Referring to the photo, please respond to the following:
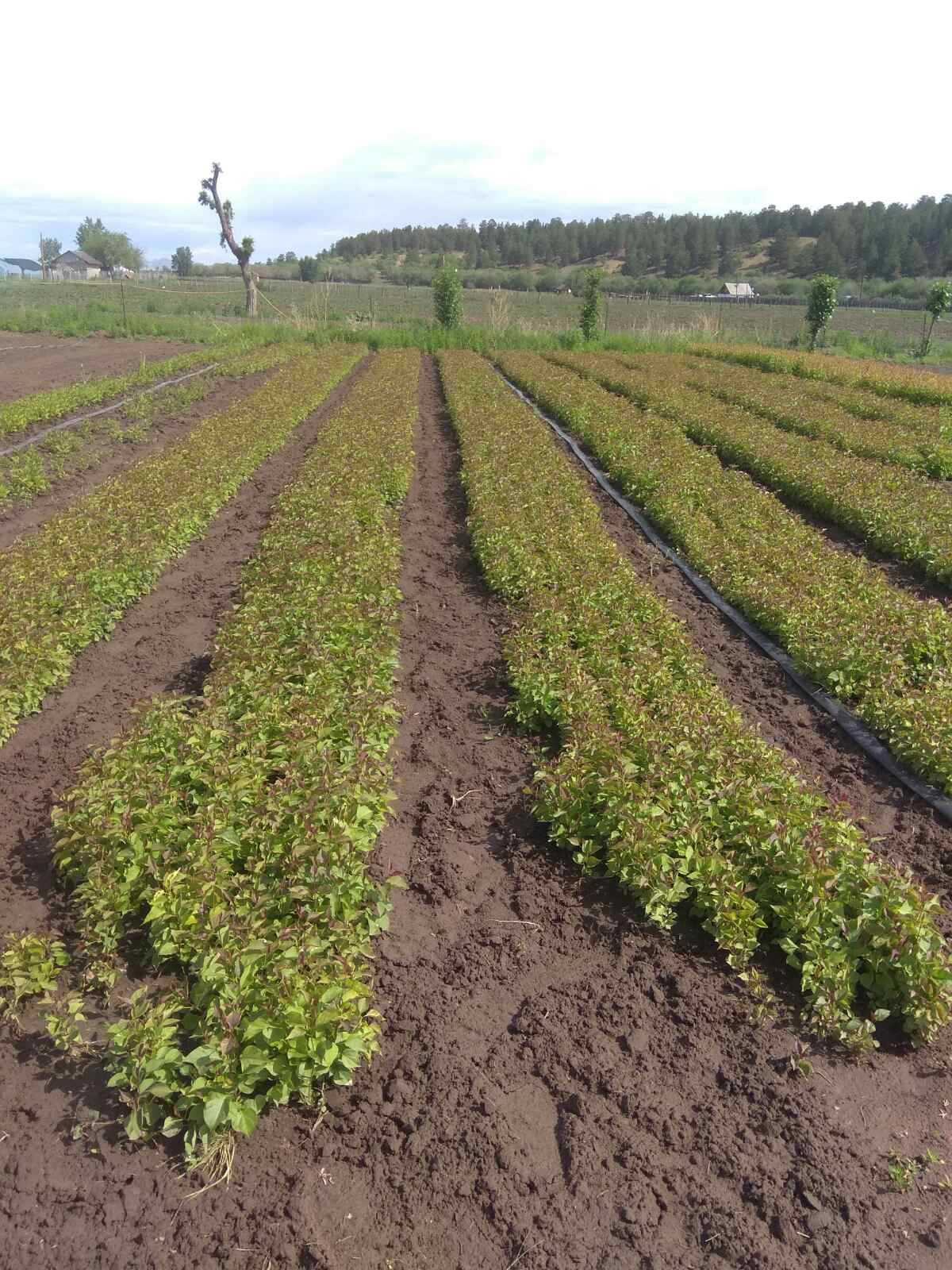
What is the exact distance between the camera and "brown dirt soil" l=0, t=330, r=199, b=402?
68.8 feet

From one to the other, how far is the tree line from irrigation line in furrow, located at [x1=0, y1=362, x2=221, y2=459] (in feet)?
275

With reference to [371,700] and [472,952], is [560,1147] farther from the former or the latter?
[371,700]

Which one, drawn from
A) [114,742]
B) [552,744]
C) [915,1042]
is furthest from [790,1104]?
[114,742]

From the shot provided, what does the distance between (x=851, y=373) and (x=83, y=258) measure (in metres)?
108

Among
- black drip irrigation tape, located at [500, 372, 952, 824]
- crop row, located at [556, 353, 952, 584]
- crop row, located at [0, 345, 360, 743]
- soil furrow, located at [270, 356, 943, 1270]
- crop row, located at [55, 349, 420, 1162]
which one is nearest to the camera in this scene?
soil furrow, located at [270, 356, 943, 1270]

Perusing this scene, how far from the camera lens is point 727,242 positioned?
112 m

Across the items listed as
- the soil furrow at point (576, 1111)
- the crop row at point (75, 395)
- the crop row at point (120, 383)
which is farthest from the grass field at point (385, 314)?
the soil furrow at point (576, 1111)

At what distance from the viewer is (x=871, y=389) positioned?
21500 mm

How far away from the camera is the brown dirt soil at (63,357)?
21.0 metres

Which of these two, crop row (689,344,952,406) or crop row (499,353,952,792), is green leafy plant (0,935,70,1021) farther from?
crop row (689,344,952,406)

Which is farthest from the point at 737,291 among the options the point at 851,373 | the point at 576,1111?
the point at 576,1111

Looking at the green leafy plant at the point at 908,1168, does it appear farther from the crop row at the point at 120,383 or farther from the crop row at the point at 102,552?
Answer: the crop row at the point at 120,383

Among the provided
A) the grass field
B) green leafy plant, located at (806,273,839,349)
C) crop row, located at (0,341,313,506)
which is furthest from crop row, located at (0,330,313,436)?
green leafy plant, located at (806,273,839,349)

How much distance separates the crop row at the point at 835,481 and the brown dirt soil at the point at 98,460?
34.1 feet
